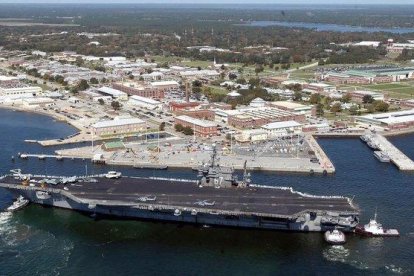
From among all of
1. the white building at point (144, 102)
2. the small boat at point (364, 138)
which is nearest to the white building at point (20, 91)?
the white building at point (144, 102)

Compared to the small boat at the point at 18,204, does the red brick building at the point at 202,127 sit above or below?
above

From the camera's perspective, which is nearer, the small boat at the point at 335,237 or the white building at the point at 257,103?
the small boat at the point at 335,237

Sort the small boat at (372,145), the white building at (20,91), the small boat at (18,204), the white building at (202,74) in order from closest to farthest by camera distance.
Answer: the small boat at (18,204)
the small boat at (372,145)
the white building at (20,91)
the white building at (202,74)

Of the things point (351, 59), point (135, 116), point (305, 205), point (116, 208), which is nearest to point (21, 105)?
point (135, 116)

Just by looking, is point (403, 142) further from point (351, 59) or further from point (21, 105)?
point (351, 59)

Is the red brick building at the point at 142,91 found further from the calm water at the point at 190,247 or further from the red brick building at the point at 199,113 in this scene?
the calm water at the point at 190,247
